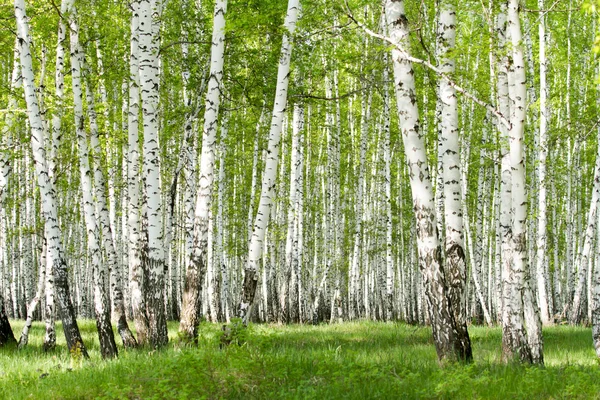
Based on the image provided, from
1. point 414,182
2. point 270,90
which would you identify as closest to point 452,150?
point 414,182

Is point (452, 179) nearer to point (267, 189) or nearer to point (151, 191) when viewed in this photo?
point (267, 189)

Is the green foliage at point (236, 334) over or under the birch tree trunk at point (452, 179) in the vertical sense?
under

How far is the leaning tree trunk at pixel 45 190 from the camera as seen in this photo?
869 cm

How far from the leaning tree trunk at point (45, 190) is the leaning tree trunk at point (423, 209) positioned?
520cm

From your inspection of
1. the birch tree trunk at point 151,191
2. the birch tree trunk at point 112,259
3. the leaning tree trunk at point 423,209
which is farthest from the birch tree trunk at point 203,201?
the leaning tree trunk at point 423,209

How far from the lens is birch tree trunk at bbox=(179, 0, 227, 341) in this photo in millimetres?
9102

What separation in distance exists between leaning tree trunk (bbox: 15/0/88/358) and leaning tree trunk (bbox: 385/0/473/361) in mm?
5199

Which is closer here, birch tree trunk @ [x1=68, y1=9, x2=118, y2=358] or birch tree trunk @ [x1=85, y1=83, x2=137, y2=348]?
birch tree trunk @ [x1=68, y1=9, x2=118, y2=358]

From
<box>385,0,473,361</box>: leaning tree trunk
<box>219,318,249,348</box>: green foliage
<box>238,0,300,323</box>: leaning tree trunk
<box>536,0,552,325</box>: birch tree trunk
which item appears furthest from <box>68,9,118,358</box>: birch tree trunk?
<box>536,0,552,325</box>: birch tree trunk

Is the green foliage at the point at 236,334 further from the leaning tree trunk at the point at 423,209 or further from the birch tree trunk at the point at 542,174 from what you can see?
the birch tree trunk at the point at 542,174

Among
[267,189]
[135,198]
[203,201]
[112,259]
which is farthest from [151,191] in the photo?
[112,259]

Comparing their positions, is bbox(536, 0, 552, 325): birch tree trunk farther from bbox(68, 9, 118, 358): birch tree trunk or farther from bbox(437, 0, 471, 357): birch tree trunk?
bbox(68, 9, 118, 358): birch tree trunk

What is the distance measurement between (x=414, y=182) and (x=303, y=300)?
16.5m

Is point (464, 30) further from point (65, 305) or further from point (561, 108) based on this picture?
point (65, 305)
